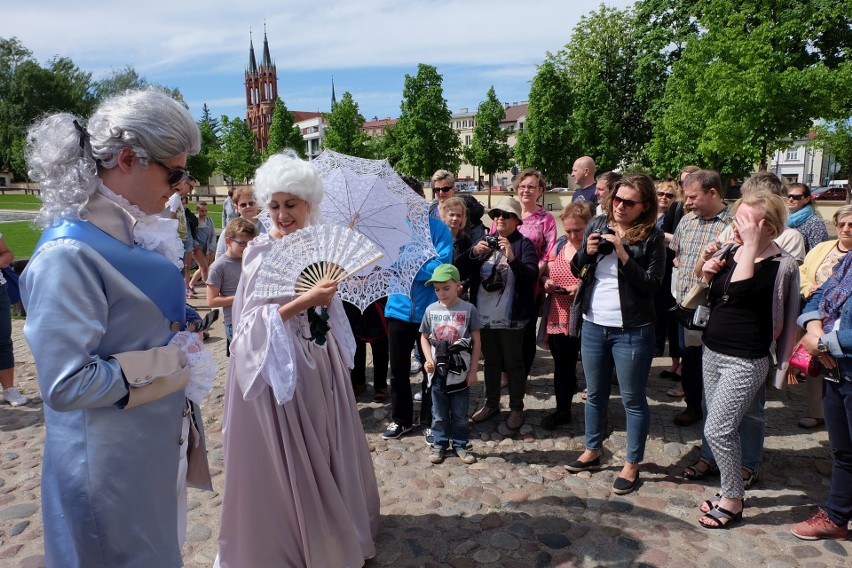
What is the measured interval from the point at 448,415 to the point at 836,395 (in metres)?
2.47

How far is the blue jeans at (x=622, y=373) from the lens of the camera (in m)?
3.75

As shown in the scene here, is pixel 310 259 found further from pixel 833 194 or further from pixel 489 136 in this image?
pixel 833 194

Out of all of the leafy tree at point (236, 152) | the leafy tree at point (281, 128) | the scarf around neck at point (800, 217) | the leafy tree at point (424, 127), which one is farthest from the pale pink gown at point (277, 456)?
the leafy tree at point (236, 152)

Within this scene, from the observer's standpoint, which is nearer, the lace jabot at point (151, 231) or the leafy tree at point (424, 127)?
the lace jabot at point (151, 231)

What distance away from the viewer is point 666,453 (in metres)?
4.35

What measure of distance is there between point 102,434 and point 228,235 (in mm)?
3805

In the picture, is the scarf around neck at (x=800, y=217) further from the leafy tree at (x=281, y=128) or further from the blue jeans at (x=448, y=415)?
the leafy tree at (x=281, y=128)

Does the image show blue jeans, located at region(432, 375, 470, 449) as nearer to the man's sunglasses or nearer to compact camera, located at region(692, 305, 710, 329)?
compact camera, located at region(692, 305, 710, 329)

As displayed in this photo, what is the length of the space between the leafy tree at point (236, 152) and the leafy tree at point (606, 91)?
106ft

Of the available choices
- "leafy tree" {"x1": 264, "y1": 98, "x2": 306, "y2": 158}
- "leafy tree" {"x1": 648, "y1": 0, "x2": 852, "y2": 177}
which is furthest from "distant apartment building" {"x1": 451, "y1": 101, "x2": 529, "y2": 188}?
"leafy tree" {"x1": 648, "y1": 0, "x2": 852, "y2": 177}

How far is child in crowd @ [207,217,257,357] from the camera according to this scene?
203 inches

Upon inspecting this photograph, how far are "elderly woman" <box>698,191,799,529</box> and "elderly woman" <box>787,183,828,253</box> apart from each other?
2623mm

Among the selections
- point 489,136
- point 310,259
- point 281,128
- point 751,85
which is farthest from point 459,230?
point 281,128

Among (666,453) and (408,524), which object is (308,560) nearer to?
(408,524)
